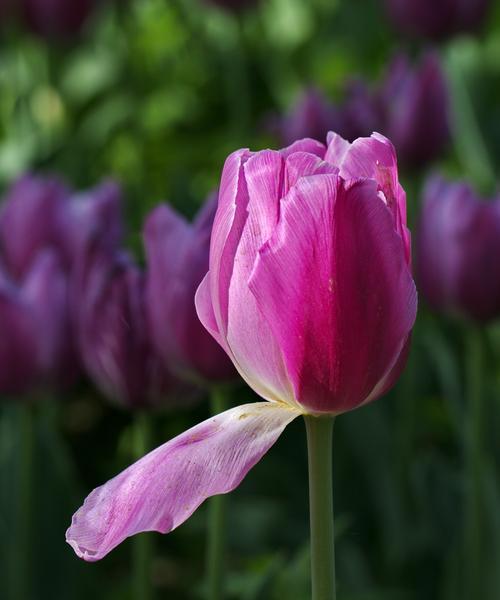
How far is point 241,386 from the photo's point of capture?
62.0 inches

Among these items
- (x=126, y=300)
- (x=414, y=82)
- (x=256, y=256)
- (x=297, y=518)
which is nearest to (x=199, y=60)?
(x=414, y=82)

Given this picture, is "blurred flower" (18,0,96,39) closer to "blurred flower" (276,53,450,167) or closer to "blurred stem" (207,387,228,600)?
"blurred flower" (276,53,450,167)

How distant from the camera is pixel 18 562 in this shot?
3.77ft

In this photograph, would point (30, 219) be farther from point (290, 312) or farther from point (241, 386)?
point (290, 312)

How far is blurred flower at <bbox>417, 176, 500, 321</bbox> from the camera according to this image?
1.17 m

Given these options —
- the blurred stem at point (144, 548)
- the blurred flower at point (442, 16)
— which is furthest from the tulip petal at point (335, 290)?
the blurred flower at point (442, 16)

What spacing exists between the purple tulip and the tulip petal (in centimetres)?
115

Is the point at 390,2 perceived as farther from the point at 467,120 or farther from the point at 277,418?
the point at 277,418

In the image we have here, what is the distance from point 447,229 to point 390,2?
0.99m

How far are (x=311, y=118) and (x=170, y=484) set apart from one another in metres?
1.13

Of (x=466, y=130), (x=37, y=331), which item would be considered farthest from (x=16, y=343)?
(x=466, y=130)

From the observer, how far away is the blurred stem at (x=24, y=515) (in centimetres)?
111

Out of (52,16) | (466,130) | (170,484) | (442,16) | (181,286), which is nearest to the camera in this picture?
(170,484)

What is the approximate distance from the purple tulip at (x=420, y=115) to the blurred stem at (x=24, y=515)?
0.72m
